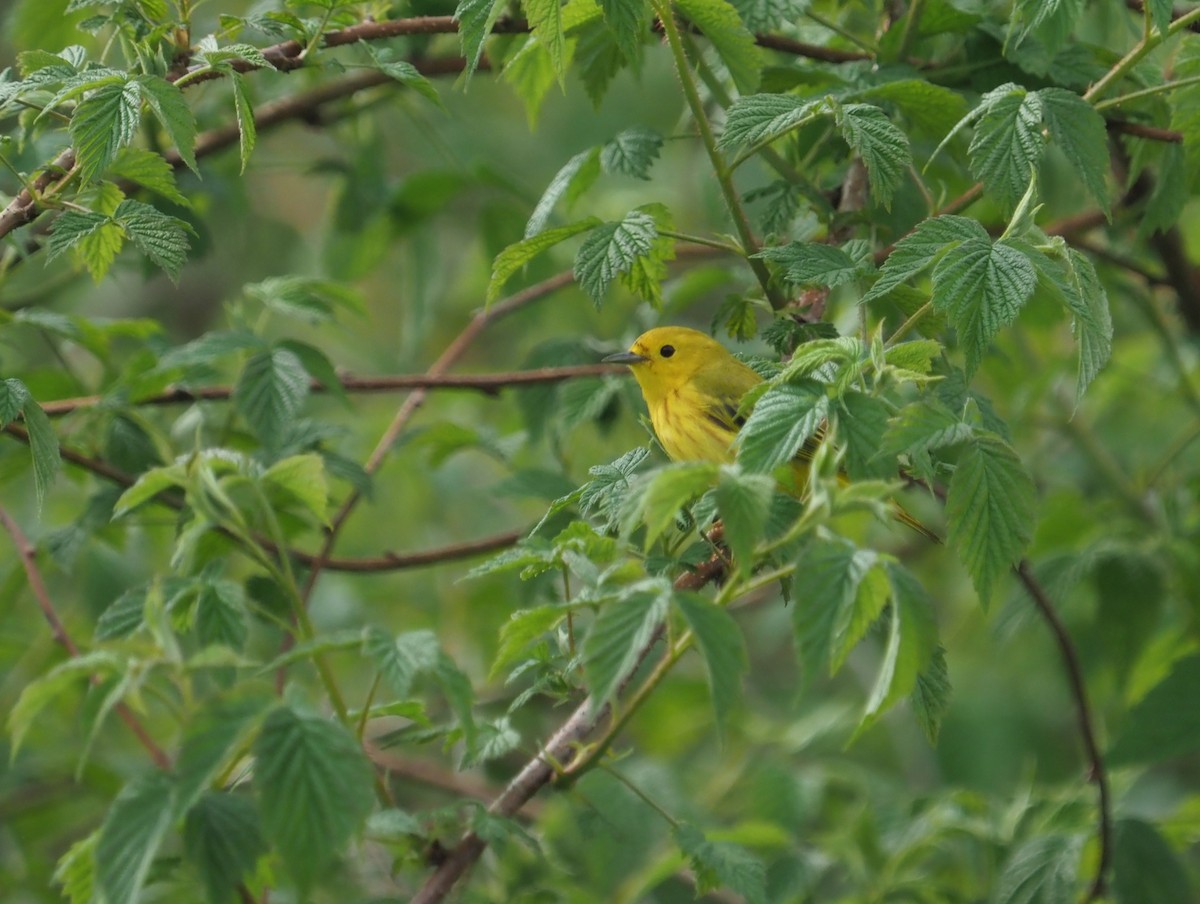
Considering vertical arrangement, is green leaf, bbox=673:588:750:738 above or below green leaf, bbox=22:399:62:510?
above

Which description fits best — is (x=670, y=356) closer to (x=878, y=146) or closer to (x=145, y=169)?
(x=878, y=146)

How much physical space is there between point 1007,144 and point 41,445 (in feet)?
4.83

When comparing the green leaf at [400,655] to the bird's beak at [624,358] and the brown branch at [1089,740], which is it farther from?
the bird's beak at [624,358]

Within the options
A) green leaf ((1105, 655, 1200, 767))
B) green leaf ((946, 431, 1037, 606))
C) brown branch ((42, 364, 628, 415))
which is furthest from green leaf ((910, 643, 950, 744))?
brown branch ((42, 364, 628, 415))

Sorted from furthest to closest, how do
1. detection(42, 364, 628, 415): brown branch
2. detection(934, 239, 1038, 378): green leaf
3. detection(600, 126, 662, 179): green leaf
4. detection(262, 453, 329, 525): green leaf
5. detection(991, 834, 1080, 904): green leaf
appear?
detection(42, 364, 628, 415): brown branch, detection(991, 834, 1080, 904): green leaf, detection(600, 126, 662, 179): green leaf, detection(262, 453, 329, 525): green leaf, detection(934, 239, 1038, 378): green leaf

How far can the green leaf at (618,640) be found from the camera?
1.33 m

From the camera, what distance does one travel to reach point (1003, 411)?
418 cm

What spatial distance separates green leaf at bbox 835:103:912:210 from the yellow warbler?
4.43 ft

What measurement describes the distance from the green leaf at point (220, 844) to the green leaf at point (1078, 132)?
4.75 feet

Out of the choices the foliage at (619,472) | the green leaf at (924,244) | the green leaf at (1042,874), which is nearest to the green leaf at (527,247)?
the foliage at (619,472)

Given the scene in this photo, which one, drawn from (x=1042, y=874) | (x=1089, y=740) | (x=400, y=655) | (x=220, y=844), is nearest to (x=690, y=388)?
(x=1089, y=740)

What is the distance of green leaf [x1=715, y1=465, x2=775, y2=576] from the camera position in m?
1.37

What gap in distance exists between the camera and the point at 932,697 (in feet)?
5.76

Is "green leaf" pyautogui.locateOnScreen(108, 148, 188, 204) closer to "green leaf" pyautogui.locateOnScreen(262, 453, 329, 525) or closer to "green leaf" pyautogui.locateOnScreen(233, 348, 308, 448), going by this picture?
"green leaf" pyautogui.locateOnScreen(262, 453, 329, 525)
